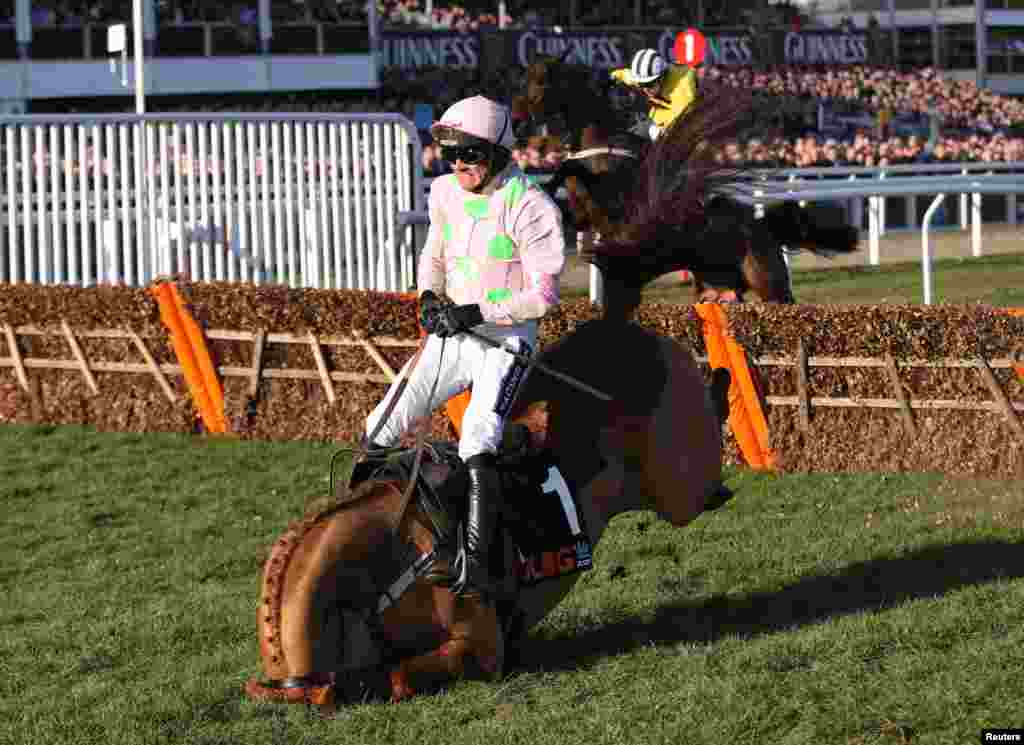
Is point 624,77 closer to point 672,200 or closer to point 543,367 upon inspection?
point 672,200

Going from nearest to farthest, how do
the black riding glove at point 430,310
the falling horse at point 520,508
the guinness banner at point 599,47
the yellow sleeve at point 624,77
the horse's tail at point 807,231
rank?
the falling horse at point 520,508 → the black riding glove at point 430,310 → the horse's tail at point 807,231 → the yellow sleeve at point 624,77 → the guinness banner at point 599,47

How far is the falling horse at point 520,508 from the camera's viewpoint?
5.73m

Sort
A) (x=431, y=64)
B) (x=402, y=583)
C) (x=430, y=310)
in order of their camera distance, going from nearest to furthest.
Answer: (x=402, y=583) → (x=430, y=310) → (x=431, y=64)

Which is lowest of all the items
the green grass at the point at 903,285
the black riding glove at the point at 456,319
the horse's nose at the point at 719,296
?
the green grass at the point at 903,285

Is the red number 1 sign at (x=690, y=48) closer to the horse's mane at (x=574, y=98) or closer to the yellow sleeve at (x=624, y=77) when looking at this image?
the yellow sleeve at (x=624, y=77)

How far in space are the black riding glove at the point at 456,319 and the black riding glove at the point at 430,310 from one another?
1 centimetres

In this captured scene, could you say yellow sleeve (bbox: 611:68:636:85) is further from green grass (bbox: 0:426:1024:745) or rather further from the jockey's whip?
the jockey's whip

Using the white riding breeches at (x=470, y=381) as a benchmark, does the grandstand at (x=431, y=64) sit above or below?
above

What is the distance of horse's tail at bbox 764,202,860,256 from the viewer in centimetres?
863

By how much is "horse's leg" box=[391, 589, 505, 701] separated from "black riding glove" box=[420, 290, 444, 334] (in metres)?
0.89

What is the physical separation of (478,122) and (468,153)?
112mm

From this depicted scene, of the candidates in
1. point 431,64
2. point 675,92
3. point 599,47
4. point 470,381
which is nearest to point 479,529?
point 470,381

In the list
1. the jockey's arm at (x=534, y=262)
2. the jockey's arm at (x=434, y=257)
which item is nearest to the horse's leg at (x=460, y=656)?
the jockey's arm at (x=534, y=262)

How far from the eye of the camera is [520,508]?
6164 mm
